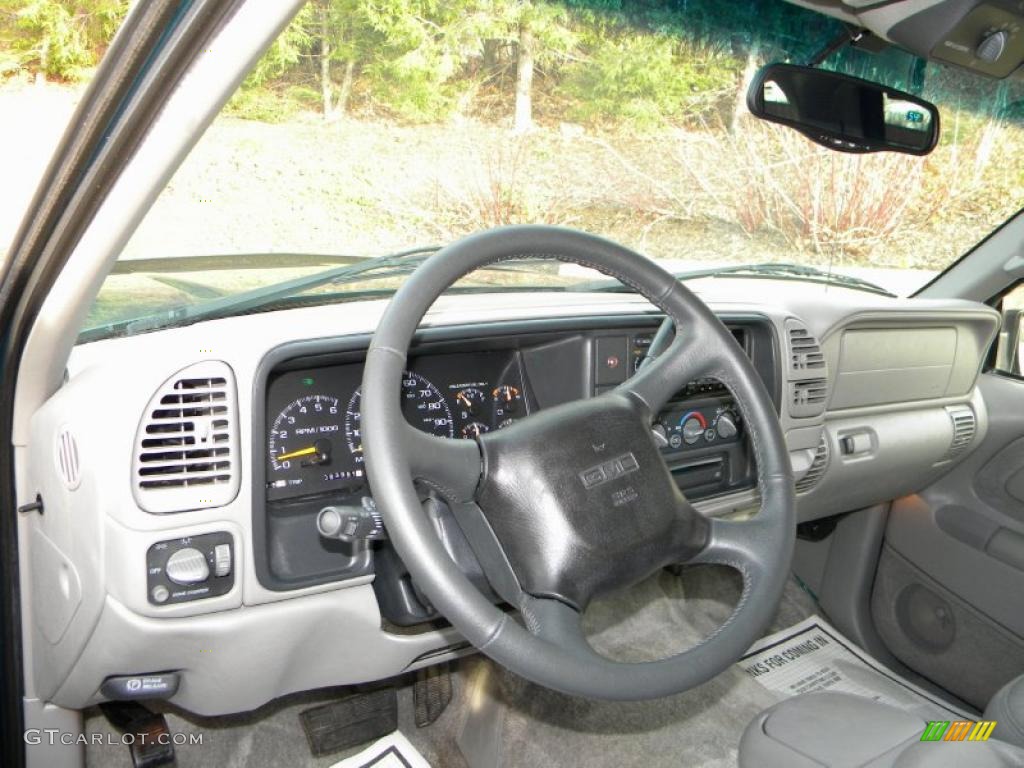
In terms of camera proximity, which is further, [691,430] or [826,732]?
[691,430]

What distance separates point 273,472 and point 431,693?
1.15 metres

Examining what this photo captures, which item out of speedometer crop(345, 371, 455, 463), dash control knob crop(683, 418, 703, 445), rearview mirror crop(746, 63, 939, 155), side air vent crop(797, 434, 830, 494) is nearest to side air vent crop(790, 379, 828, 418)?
side air vent crop(797, 434, 830, 494)

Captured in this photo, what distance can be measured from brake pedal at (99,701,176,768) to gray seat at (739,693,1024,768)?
133cm

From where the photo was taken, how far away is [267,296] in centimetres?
181

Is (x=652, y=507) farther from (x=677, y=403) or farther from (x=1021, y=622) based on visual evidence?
(x=1021, y=622)

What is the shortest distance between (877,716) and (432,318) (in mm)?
1101

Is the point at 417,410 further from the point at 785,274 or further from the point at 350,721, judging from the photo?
the point at 785,274

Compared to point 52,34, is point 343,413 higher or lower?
lower

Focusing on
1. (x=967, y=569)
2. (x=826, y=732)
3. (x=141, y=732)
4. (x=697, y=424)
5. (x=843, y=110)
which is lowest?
(x=141, y=732)

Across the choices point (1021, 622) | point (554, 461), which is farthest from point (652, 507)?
point (1021, 622)

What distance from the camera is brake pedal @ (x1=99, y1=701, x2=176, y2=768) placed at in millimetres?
2051

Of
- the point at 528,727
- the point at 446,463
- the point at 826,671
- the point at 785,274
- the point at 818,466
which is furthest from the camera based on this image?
the point at 826,671

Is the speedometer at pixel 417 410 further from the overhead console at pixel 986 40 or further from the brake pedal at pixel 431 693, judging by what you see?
the overhead console at pixel 986 40

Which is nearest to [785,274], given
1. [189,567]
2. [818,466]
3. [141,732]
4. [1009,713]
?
[818,466]
